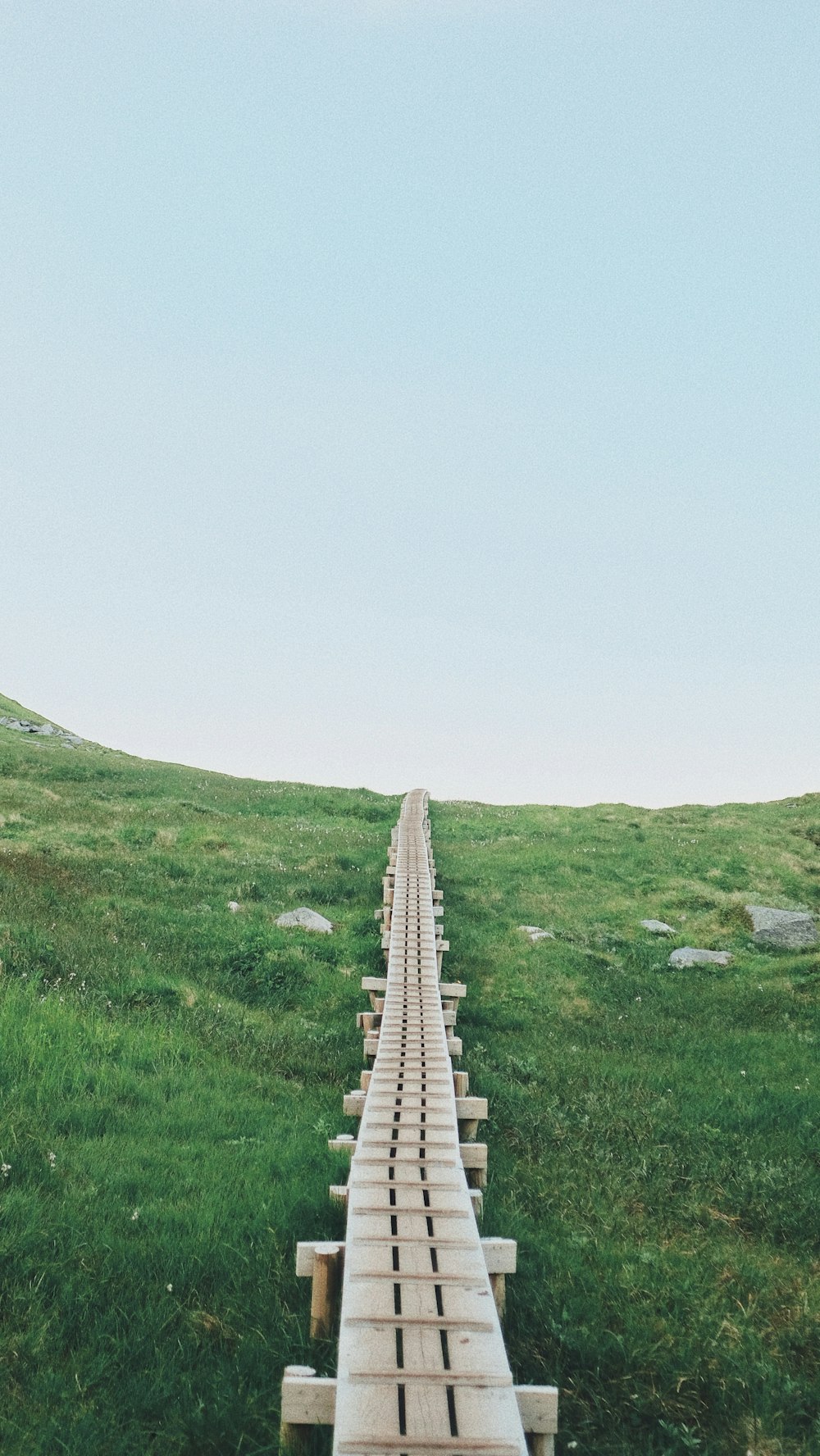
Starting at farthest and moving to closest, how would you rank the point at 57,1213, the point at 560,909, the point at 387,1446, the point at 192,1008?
the point at 560,909
the point at 192,1008
the point at 57,1213
the point at 387,1446

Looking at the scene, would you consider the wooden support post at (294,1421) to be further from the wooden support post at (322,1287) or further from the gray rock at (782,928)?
the gray rock at (782,928)

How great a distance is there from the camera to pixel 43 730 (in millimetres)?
71688

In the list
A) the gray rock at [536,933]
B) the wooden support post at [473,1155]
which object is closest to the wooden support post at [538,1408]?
the wooden support post at [473,1155]

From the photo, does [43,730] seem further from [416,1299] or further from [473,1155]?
[416,1299]

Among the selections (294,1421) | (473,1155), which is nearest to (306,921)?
(473,1155)

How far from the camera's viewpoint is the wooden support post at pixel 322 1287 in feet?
18.0

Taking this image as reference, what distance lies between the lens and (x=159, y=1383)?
16.9 ft

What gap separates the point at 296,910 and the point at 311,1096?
332 inches

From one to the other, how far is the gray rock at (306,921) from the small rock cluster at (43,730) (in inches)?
2142

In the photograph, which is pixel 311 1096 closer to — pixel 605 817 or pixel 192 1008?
pixel 192 1008

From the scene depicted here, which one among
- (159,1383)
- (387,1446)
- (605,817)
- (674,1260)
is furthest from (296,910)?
(605,817)

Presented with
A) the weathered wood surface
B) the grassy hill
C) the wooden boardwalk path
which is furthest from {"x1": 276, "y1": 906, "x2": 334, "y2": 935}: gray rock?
the wooden boardwalk path

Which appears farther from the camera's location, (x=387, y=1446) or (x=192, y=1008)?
(x=192, y=1008)

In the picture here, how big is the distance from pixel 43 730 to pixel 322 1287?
2863 inches
